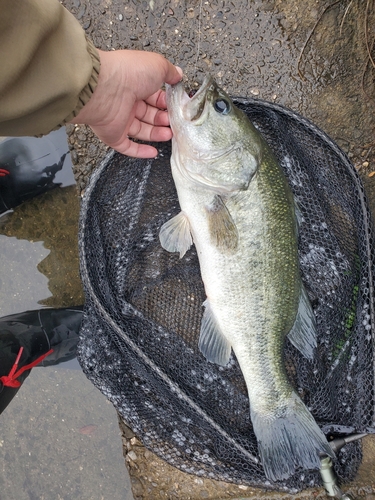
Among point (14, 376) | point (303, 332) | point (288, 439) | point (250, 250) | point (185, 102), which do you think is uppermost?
point (185, 102)

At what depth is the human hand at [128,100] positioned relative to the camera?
66.3 inches

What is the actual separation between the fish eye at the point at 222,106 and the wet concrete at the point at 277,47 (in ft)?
2.59

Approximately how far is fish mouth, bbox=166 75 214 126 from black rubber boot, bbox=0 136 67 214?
1.14 m

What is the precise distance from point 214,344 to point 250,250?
546mm

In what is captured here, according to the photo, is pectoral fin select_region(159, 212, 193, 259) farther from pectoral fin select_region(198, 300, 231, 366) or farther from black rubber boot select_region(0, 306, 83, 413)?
black rubber boot select_region(0, 306, 83, 413)

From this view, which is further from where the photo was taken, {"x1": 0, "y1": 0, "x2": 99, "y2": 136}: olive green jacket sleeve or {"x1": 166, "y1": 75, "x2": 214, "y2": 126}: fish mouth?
{"x1": 166, "y1": 75, "x2": 214, "y2": 126}: fish mouth

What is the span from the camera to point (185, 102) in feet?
5.94

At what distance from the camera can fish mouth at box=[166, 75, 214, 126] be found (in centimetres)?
178

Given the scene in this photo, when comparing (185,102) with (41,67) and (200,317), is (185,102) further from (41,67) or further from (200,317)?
(200,317)

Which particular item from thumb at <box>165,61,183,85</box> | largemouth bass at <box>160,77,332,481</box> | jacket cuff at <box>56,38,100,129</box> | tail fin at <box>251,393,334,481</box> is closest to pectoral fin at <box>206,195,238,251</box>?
largemouth bass at <box>160,77,332,481</box>

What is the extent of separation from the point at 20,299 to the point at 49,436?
39.2 inches

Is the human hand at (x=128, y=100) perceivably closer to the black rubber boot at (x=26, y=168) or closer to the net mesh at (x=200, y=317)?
the net mesh at (x=200, y=317)

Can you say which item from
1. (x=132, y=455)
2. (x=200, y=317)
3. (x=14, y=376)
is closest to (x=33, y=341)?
(x=14, y=376)

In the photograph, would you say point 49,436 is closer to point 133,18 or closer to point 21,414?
point 21,414
